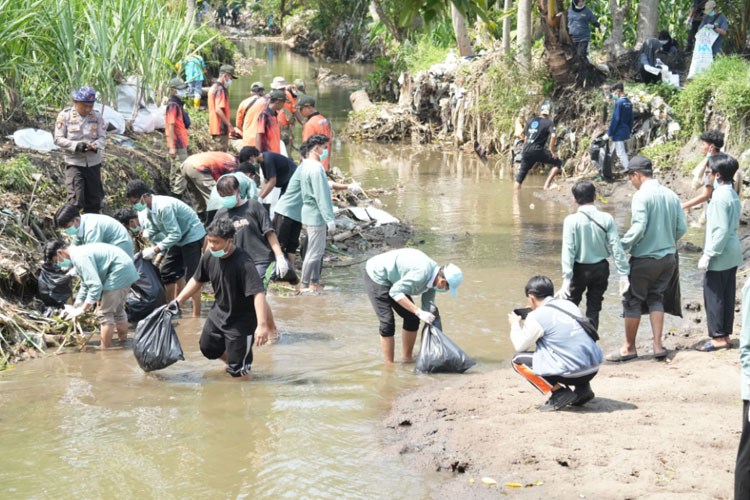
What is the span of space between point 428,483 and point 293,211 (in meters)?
5.04

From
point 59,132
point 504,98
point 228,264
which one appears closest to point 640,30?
point 504,98

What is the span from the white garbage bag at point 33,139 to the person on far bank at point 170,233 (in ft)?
8.59

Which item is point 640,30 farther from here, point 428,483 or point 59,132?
point 428,483

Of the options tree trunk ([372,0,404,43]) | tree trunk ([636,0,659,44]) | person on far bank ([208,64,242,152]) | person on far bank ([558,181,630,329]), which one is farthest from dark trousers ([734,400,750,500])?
tree trunk ([372,0,404,43])

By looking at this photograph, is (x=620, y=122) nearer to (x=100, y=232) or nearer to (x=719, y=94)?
(x=719, y=94)

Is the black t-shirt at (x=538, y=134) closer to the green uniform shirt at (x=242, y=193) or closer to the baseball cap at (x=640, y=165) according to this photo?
the green uniform shirt at (x=242, y=193)

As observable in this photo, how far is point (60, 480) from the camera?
17.1ft

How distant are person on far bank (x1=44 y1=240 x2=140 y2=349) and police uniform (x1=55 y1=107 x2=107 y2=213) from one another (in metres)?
1.78

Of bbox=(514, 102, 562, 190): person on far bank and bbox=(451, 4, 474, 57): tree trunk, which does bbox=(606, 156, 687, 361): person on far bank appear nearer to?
bbox=(514, 102, 562, 190): person on far bank

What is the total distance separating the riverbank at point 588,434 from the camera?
16.1 feet

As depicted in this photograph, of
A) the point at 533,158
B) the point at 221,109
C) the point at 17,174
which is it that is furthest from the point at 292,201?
the point at 533,158

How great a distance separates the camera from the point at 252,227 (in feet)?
27.9

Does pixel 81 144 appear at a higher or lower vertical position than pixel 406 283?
higher

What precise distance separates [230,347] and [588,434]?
2.88 m
